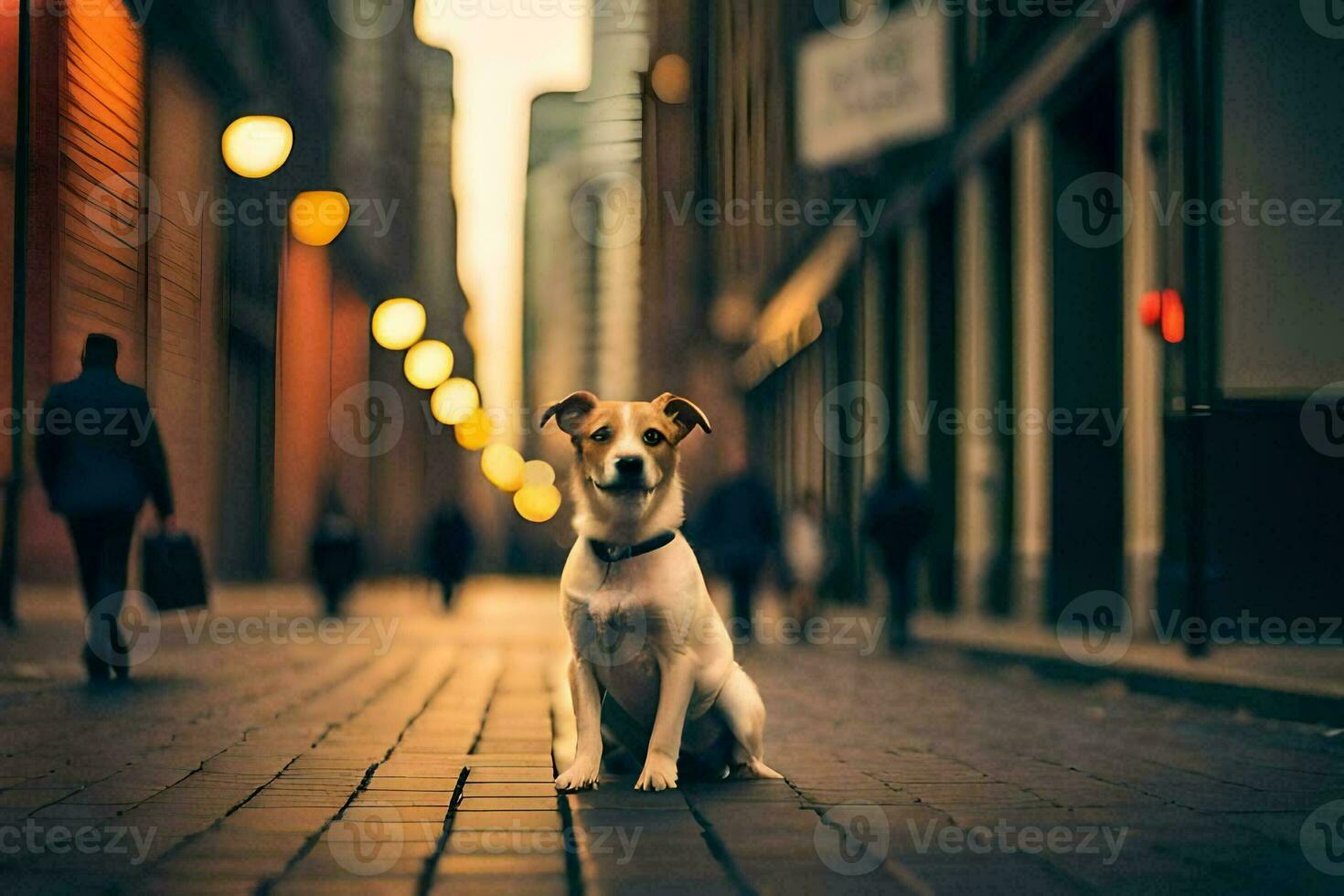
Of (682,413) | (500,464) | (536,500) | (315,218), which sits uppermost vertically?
(315,218)

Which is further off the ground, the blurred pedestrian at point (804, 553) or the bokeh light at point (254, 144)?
the bokeh light at point (254, 144)

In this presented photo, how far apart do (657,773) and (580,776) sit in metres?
0.24

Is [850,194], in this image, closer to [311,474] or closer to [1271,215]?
[311,474]

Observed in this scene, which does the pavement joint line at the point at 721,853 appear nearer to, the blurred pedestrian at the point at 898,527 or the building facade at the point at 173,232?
the building facade at the point at 173,232

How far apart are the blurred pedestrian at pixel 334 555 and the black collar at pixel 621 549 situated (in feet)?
49.4

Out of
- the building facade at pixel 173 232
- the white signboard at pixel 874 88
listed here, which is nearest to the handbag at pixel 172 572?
the building facade at pixel 173 232

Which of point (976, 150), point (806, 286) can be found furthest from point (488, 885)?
point (806, 286)

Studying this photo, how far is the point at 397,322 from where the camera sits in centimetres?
1809

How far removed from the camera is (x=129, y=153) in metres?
7.99

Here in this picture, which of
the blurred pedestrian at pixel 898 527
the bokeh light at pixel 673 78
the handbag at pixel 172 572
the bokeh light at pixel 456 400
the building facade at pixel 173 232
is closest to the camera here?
the building facade at pixel 173 232

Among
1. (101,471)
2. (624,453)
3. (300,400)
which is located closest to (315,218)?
(101,471)

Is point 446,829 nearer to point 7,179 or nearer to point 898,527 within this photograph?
point 7,179

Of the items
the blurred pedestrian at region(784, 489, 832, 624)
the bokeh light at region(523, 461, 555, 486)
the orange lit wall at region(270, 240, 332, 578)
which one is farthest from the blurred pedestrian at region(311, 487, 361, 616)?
the bokeh light at region(523, 461, 555, 486)

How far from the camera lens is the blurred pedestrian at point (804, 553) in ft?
59.4
